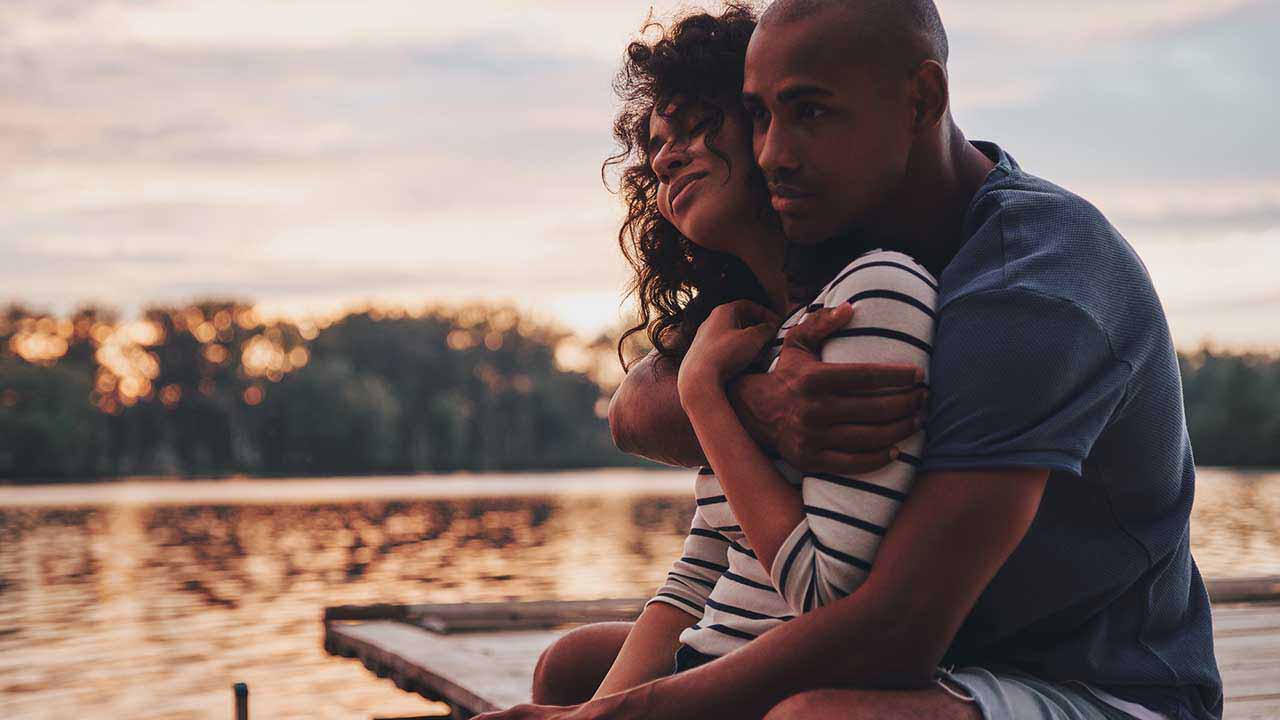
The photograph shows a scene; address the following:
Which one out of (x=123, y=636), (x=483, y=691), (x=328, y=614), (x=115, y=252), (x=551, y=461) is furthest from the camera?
(x=551, y=461)

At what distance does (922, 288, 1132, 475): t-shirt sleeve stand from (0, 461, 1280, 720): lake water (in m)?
6.76

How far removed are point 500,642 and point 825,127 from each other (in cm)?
443

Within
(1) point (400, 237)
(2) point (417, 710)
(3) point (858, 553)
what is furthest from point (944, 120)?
Result: (1) point (400, 237)

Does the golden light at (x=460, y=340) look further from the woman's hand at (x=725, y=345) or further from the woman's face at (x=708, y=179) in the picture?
the woman's hand at (x=725, y=345)

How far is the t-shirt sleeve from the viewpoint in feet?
4.96

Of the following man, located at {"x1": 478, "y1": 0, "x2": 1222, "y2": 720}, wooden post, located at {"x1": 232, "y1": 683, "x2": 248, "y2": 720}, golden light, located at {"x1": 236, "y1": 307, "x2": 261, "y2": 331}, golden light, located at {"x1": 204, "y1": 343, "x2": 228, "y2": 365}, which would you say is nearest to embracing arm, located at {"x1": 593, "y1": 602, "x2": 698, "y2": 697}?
man, located at {"x1": 478, "y1": 0, "x2": 1222, "y2": 720}

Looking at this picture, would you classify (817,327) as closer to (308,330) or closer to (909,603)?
(909,603)

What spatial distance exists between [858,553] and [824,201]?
50 centimetres

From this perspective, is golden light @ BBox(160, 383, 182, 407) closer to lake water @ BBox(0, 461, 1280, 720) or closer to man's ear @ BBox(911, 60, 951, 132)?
lake water @ BBox(0, 461, 1280, 720)

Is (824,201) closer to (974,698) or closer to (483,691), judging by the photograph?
(974,698)

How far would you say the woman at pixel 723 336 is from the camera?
5.38 ft

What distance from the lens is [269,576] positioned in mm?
22625

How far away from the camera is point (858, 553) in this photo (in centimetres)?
159

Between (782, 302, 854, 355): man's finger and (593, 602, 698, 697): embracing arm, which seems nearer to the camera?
(782, 302, 854, 355): man's finger
